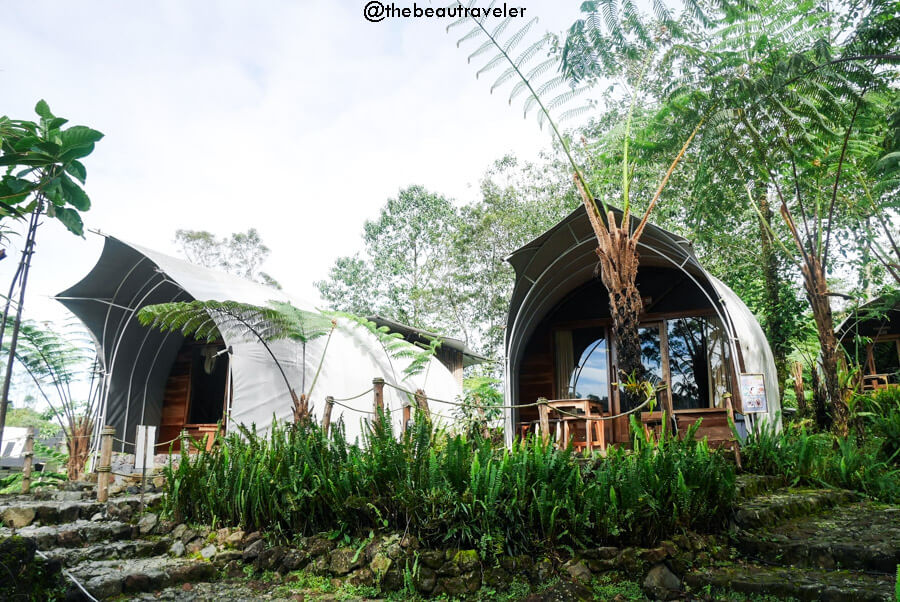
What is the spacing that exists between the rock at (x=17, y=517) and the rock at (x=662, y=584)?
530cm

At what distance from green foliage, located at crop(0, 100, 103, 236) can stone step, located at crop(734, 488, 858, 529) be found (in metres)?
4.52

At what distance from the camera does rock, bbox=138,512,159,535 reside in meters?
5.39

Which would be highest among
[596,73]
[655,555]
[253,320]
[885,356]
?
[596,73]

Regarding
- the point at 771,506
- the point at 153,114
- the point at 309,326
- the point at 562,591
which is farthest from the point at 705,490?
A: the point at 153,114

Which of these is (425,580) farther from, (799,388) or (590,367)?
(799,388)

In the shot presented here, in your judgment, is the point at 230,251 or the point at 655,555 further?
the point at 230,251

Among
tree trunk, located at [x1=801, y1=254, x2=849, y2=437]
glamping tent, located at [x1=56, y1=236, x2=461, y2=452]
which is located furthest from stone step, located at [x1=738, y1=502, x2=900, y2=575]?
glamping tent, located at [x1=56, y1=236, x2=461, y2=452]

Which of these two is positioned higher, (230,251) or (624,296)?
(230,251)

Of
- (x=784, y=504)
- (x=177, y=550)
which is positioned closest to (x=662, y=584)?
(x=784, y=504)

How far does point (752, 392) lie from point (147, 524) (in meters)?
5.53

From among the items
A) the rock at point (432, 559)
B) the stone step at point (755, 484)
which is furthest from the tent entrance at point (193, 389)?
the stone step at point (755, 484)

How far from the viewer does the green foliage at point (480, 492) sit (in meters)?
4.02

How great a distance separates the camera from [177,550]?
4.98 m

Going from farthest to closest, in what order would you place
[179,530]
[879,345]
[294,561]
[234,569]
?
1. [879,345]
2. [179,530]
3. [234,569]
4. [294,561]
